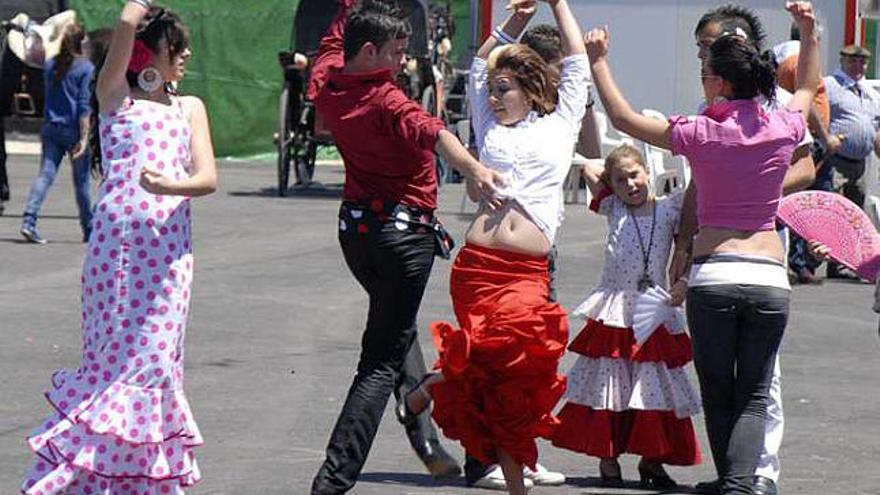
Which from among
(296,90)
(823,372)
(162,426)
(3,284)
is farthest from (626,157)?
(296,90)

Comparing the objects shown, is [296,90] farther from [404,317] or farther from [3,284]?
[404,317]

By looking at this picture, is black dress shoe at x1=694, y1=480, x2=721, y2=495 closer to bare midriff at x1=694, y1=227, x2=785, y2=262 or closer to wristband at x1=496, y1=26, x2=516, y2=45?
bare midriff at x1=694, y1=227, x2=785, y2=262

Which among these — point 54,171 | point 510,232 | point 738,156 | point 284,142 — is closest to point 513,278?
point 510,232

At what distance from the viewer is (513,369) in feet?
23.7

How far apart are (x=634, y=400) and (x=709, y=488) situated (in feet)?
1.51

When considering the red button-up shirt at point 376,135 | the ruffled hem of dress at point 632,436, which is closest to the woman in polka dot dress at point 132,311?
the red button-up shirt at point 376,135

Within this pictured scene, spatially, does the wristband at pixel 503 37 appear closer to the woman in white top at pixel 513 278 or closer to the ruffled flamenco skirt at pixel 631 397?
the woman in white top at pixel 513 278

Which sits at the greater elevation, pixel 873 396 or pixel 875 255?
pixel 875 255

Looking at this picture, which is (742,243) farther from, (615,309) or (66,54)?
(66,54)

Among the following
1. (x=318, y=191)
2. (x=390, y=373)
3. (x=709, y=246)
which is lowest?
(x=318, y=191)

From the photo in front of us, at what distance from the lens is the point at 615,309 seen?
8.18 metres

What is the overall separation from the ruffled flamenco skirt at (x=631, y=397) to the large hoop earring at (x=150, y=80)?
223 centimetres

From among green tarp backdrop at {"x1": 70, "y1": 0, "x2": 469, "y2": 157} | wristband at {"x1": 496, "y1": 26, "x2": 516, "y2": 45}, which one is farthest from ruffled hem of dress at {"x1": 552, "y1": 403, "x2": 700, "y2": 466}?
green tarp backdrop at {"x1": 70, "y1": 0, "x2": 469, "y2": 157}

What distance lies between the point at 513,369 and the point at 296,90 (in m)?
15.2
